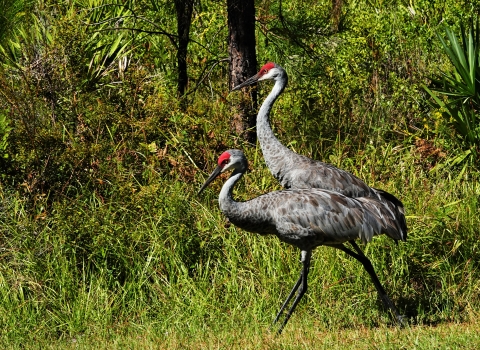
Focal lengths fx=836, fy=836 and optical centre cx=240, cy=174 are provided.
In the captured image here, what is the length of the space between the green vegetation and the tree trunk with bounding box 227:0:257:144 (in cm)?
22

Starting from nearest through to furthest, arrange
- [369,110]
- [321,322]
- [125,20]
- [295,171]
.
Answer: [321,322]
[295,171]
[369,110]
[125,20]

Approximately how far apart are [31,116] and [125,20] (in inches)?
117

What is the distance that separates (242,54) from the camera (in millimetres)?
8422

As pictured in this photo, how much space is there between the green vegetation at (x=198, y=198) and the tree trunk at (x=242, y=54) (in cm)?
22

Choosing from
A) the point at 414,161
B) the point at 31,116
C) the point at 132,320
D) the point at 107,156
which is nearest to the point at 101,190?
the point at 107,156

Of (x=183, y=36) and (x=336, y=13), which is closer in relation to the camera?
(x=183, y=36)

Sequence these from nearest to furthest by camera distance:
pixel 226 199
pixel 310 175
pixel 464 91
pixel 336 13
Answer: pixel 226 199 < pixel 310 175 < pixel 464 91 < pixel 336 13

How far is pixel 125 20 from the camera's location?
10523 mm

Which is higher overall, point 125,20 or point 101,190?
point 125,20

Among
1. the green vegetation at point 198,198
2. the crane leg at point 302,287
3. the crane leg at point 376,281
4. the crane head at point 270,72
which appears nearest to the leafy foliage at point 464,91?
the green vegetation at point 198,198

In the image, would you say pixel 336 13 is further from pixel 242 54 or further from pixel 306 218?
pixel 306 218

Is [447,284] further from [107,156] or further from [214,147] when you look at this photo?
[107,156]

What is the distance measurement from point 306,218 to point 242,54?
273 cm

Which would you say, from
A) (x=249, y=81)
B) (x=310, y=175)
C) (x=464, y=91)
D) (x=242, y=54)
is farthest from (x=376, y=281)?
(x=242, y=54)
